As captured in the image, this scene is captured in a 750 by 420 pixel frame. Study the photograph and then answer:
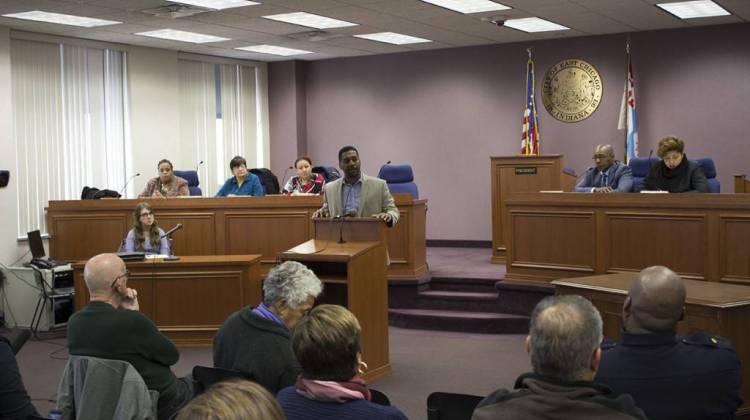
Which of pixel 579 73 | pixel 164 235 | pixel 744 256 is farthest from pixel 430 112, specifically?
pixel 744 256

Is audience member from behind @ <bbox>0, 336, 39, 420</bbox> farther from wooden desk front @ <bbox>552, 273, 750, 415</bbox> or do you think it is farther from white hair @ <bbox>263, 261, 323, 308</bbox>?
wooden desk front @ <bbox>552, 273, 750, 415</bbox>

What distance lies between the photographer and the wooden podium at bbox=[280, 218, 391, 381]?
5.89 m

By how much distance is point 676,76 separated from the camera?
36.3 feet

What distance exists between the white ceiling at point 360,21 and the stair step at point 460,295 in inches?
117

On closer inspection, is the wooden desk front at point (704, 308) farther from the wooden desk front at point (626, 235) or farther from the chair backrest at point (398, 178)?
the chair backrest at point (398, 178)

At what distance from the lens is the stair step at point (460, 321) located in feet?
26.3

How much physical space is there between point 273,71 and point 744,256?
8.72 meters

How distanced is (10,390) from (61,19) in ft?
23.0

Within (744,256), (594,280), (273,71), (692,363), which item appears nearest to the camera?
(692,363)

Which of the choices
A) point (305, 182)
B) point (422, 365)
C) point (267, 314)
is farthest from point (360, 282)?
point (305, 182)

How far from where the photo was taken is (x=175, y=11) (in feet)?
29.6

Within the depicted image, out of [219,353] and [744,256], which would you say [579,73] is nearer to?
[744,256]

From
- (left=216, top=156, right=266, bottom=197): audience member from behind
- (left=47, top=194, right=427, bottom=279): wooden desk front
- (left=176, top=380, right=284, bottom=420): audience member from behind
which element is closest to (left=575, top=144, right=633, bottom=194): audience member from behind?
(left=47, top=194, right=427, bottom=279): wooden desk front

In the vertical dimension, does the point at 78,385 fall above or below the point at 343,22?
below
